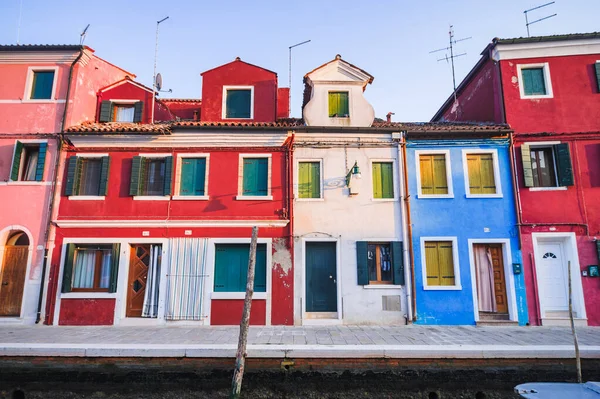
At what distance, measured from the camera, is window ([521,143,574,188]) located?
12.2 metres

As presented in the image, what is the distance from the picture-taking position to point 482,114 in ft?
48.8

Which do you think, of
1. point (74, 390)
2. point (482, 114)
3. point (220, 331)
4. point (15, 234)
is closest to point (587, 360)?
point (220, 331)

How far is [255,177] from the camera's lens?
41.9 ft

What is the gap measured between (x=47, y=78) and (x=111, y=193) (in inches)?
202

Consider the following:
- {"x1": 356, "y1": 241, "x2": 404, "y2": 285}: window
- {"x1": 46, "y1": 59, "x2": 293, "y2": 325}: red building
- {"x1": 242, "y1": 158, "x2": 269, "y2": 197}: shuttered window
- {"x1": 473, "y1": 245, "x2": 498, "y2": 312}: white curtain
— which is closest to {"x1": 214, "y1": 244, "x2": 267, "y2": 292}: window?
{"x1": 46, "y1": 59, "x2": 293, "y2": 325}: red building

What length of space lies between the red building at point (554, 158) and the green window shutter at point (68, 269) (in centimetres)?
1497

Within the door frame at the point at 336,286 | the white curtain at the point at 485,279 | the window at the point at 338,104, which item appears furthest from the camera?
the window at the point at 338,104

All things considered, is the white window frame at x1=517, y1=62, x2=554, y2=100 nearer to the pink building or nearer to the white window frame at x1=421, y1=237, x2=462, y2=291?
the white window frame at x1=421, y1=237, x2=462, y2=291

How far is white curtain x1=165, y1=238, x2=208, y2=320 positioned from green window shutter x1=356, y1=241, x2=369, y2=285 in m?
5.11

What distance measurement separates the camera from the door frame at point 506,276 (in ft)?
38.2

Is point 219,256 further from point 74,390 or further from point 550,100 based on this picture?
point 550,100

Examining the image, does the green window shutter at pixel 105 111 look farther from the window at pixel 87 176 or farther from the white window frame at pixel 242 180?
the white window frame at pixel 242 180

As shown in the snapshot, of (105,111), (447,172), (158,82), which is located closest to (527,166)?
(447,172)

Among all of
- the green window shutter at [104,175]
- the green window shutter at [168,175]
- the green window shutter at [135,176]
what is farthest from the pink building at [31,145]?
the green window shutter at [168,175]
